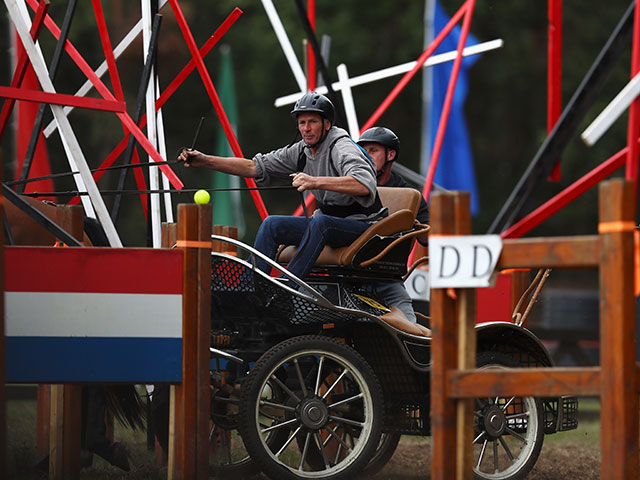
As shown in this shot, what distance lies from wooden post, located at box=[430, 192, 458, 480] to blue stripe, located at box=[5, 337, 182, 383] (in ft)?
3.98

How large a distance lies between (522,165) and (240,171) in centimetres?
2256

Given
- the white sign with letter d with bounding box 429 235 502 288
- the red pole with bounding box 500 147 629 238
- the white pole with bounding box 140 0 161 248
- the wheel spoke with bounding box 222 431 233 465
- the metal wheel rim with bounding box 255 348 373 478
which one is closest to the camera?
the white sign with letter d with bounding box 429 235 502 288

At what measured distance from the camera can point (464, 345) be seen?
15.8 feet

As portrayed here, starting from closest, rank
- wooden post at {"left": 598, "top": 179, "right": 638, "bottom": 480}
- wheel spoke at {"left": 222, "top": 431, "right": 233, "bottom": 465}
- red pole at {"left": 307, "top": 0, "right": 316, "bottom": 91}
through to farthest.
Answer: wooden post at {"left": 598, "top": 179, "right": 638, "bottom": 480}
wheel spoke at {"left": 222, "top": 431, "right": 233, "bottom": 465}
red pole at {"left": 307, "top": 0, "right": 316, "bottom": 91}

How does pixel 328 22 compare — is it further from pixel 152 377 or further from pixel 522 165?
pixel 152 377

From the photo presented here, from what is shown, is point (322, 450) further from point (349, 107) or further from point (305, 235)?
point (349, 107)

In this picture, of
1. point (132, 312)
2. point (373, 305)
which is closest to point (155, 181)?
point (373, 305)

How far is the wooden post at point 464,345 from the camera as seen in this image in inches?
189

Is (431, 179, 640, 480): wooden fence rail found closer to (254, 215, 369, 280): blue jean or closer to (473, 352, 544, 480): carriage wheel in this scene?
(254, 215, 369, 280): blue jean

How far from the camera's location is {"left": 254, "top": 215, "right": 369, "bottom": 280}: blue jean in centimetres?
634

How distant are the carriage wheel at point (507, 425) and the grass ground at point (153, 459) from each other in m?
0.32

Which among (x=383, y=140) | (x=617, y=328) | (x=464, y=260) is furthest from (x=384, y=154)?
(x=617, y=328)

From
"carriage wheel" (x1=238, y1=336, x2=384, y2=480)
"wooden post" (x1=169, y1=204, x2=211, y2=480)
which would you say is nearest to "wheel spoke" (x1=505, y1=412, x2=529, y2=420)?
"carriage wheel" (x1=238, y1=336, x2=384, y2=480)

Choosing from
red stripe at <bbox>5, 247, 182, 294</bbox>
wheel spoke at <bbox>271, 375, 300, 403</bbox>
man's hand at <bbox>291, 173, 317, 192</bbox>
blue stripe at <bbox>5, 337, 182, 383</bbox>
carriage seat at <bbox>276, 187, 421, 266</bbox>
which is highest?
man's hand at <bbox>291, 173, 317, 192</bbox>
